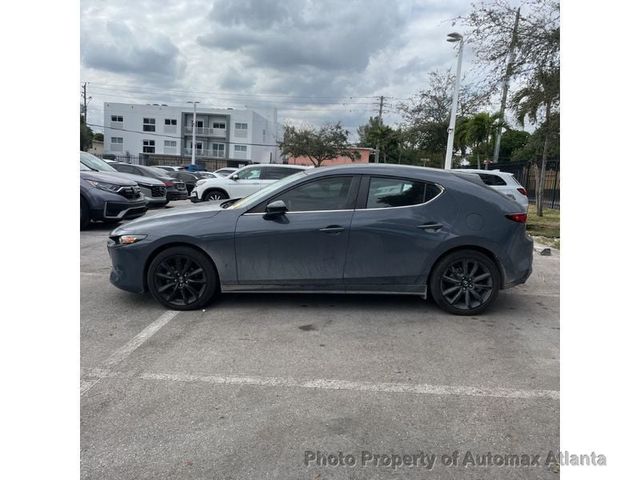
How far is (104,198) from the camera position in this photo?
377 inches

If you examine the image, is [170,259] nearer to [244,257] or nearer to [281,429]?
[244,257]

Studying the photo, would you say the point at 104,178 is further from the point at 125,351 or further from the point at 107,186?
the point at 125,351

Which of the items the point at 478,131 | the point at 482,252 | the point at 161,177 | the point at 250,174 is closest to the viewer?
the point at 482,252

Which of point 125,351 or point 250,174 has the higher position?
point 250,174

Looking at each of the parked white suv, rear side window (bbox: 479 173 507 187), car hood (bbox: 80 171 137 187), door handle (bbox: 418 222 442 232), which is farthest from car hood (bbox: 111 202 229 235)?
the parked white suv

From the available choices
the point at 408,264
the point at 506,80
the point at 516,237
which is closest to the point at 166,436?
the point at 408,264

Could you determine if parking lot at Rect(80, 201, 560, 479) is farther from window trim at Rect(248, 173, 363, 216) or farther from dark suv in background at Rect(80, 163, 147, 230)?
dark suv in background at Rect(80, 163, 147, 230)

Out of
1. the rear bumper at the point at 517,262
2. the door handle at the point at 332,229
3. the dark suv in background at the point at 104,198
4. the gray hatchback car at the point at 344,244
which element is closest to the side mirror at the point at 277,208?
the gray hatchback car at the point at 344,244

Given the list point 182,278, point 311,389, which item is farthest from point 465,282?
point 182,278

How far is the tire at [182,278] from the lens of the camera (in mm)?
4781

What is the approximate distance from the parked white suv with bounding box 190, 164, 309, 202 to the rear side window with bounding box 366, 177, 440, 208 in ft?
30.9

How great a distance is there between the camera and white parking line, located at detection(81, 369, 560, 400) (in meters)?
3.25

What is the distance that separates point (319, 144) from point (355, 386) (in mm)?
50312

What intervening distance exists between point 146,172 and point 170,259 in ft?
42.0
